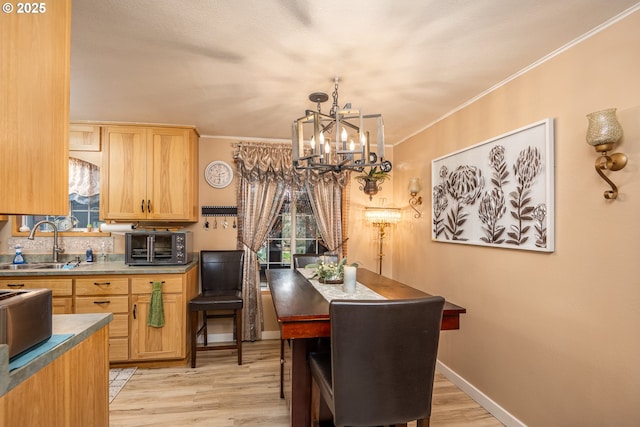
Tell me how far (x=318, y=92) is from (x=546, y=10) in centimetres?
146

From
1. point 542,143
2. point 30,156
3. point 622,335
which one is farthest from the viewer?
point 542,143

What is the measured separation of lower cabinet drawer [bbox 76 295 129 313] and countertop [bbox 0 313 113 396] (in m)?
1.80

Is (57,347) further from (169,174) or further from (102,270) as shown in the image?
(169,174)

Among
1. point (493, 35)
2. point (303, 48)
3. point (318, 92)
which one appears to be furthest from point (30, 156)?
point (493, 35)

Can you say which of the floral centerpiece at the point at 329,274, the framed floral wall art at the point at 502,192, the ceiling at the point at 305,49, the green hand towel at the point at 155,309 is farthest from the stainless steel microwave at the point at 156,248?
the framed floral wall art at the point at 502,192

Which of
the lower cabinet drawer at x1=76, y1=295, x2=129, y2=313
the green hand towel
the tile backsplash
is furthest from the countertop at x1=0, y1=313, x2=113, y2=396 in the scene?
the tile backsplash

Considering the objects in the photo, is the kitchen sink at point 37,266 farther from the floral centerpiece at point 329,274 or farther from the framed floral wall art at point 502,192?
the framed floral wall art at point 502,192

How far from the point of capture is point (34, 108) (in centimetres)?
97

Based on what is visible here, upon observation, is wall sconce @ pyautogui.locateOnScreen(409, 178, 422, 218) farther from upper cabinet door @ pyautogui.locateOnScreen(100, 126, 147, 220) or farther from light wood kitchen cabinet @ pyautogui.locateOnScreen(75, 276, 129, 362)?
light wood kitchen cabinet @ pyautogui.locateOnScreen(75, 276, 129, 362)

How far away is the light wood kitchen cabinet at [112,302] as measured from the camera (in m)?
3.04

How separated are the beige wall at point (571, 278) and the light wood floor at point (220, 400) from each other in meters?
0.30

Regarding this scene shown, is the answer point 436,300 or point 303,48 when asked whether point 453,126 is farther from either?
point 436,300

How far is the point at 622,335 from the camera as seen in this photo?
159 centimetres

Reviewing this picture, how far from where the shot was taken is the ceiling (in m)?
1.59
